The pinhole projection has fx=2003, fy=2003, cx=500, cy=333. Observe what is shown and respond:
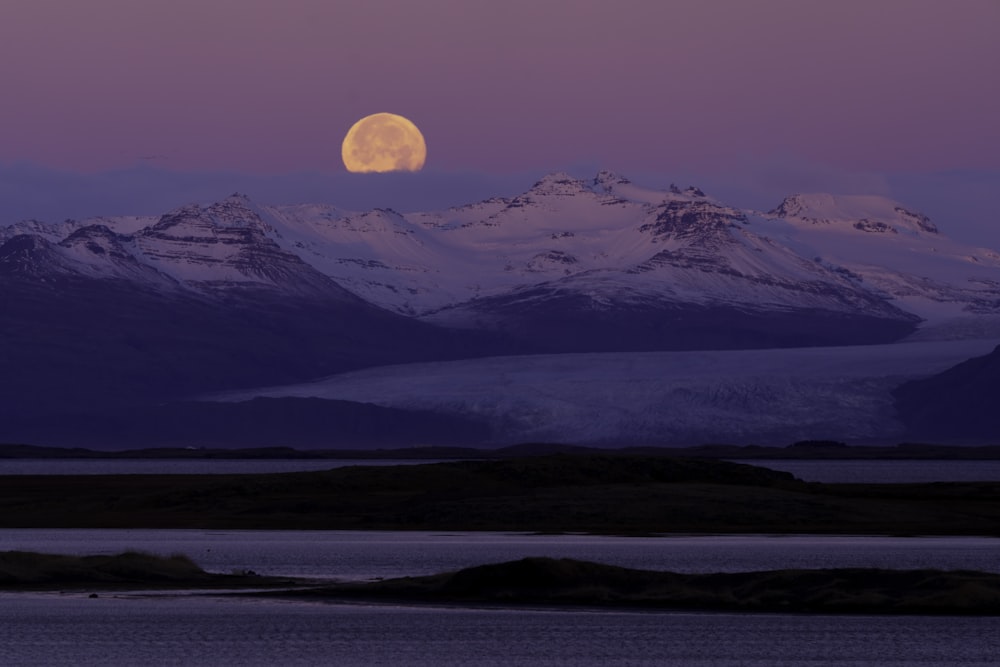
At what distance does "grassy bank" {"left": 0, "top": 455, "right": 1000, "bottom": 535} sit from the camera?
277ft

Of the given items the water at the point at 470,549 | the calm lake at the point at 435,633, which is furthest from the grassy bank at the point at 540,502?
the calm lake at the point at 435,633

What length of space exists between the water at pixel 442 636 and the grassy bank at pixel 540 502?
31459 millimetres

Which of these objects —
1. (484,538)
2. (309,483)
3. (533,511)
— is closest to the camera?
(484,538)

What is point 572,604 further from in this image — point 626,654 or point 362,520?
point 362,520

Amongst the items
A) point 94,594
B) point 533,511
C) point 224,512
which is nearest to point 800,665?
point 94,594

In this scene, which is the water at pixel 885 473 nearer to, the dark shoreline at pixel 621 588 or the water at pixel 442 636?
the dark shoreline at pixel 621 588

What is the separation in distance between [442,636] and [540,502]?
4287cm

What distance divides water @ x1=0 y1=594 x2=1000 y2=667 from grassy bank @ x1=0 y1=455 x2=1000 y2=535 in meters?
31.5

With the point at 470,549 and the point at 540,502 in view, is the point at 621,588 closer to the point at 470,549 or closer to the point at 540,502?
the point at 470,549

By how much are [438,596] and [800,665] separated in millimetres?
12932

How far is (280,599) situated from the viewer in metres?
51.4

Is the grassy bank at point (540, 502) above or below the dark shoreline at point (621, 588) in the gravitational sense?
above

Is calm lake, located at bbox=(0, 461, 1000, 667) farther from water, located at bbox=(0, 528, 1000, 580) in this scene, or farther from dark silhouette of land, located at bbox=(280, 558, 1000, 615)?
dark silhouette of land, located at bbox=(280, 558, 1000, 615)

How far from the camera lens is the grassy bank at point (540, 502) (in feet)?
277
